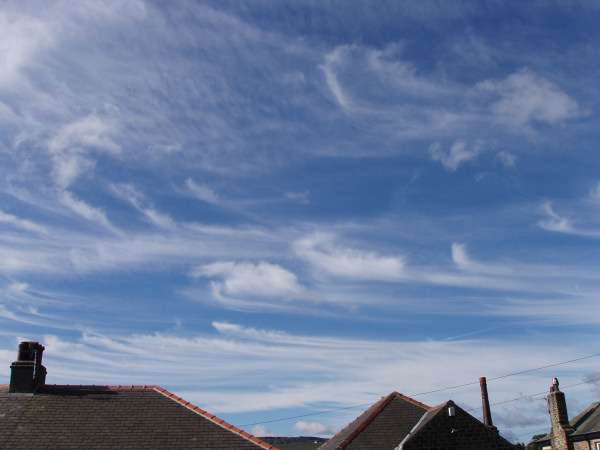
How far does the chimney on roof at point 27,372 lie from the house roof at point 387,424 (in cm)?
1370

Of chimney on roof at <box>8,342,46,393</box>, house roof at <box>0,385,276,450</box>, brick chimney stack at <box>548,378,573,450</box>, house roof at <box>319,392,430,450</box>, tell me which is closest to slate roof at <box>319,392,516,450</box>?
house roof at <box>319,392,430,450</box>

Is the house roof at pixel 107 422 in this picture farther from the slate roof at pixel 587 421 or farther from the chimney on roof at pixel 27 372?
the slate roof at pixel 587 421

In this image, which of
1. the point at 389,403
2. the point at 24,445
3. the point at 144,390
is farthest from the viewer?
the point at 389,403

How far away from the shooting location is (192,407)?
23109 millimetres

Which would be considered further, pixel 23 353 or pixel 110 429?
pixel 23 353

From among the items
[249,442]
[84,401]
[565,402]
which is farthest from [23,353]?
[565,402]

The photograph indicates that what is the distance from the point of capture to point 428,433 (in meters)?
22.0

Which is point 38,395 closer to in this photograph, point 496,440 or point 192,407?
point 192,407

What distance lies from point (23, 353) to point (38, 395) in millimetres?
2151

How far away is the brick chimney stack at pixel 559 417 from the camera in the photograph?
3819 centimetres

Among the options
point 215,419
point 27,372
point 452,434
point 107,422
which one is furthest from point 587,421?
point 27,372

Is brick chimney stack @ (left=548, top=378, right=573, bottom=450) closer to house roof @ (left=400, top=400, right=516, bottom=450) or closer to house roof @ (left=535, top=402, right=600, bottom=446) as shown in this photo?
house roof @ (left=535, top=402, right=600, bottom=446)

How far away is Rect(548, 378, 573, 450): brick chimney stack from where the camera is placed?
38.2m

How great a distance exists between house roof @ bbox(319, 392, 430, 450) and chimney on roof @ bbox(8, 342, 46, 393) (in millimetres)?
13700
